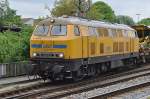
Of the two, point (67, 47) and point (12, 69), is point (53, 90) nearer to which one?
point (67, 47)

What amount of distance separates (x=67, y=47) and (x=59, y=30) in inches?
44.1

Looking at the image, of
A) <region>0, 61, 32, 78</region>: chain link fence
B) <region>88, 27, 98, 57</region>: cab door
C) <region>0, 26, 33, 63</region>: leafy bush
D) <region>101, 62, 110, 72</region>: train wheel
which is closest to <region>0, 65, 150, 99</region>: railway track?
<region>101, 62, 110, 72</region>: train wheel

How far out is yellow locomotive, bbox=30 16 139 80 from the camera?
787 inches

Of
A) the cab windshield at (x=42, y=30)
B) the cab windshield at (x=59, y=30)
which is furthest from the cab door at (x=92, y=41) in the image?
the cab windshield at (x=42, y=30)

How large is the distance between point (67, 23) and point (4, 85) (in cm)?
406

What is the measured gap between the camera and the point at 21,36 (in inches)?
1098

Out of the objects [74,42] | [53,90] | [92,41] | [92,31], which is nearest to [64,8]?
[92,31]

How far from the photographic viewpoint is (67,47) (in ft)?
65.1

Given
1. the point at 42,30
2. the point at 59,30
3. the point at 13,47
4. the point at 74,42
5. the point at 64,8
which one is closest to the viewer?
the point at 74,42

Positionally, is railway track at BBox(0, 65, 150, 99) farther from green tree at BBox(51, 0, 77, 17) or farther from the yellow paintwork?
green tree at BBox(51, 0, 77, 17)

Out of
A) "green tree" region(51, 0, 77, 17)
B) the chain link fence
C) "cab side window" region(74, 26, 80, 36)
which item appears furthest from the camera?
"green tree" region(51, 0, 77, 17)

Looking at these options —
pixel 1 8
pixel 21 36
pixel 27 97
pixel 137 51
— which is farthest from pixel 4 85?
pixel 1 8

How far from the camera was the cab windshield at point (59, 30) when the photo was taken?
66.7 ft

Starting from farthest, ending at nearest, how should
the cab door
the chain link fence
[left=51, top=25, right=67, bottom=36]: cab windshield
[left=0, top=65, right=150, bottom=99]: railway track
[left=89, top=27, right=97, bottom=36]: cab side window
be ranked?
1. the chain link fence
2. [left=89, top=27, right=97, bottom=36]: cab side window
3. the cab door
4. [left=51, top=25, right=67, bottom=36]: cab windshield
5. [left=0, top=65, right=150, bottom=99]: railway track
